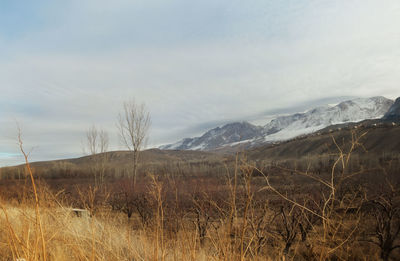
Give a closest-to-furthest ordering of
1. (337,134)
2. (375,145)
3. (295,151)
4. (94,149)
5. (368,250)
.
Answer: (368,250) → (94,149) → (375,145) → (337,134) → (295,151)

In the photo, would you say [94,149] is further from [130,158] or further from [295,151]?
[130,158]

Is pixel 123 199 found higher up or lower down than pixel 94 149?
lower down

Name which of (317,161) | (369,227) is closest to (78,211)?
(369,227)

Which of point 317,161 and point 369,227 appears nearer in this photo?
point 369,227

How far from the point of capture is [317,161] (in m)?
43.2

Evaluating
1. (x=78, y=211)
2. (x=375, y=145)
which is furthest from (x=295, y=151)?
(x=78, y=211)

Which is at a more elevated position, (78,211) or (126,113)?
(126,113)

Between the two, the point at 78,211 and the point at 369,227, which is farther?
the point at 78,211

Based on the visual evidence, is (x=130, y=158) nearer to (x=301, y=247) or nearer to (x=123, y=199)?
(x=123, y=199)

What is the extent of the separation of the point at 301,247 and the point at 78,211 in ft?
29.1

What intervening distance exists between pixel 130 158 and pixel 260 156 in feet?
197

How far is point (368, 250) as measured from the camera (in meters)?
7.41

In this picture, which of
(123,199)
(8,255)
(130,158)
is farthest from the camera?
(130,158)

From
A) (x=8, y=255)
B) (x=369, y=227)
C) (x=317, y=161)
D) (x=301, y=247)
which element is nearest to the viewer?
(x=8, y=255)
